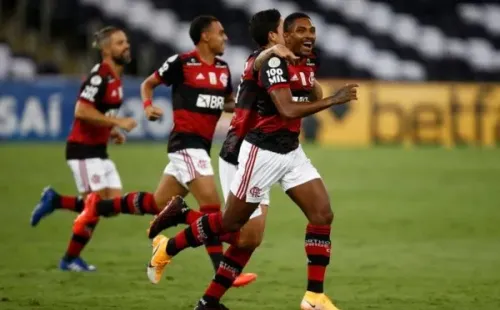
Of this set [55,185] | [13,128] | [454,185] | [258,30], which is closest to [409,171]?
[454,185]

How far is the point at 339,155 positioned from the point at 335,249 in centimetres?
1203

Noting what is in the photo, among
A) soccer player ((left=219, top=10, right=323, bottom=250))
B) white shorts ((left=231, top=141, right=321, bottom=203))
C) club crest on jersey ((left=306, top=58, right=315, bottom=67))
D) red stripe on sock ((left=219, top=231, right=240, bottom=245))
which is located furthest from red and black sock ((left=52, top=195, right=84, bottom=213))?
club crest on jersey ((left=306, top=58, right=315, bottom=67))

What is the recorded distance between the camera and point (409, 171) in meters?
21.4

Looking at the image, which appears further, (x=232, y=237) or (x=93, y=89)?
(x=93, y=89)

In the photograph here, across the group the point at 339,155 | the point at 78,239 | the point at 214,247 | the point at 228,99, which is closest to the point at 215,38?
the point at 228,99

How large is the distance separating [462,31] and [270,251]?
20.8 m

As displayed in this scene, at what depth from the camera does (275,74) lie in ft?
26.0

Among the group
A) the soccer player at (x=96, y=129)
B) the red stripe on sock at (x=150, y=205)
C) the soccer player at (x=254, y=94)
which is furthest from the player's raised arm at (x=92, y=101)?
the soccer player at (x=254, y=94)

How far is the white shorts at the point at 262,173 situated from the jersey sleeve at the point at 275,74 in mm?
516

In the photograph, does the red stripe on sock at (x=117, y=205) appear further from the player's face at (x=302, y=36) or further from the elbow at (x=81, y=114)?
the player's face at (x=302, y=36)

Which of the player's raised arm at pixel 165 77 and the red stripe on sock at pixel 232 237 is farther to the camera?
the player's raised arm at pixel 165 77

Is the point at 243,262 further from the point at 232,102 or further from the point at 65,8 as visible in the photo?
the point at 65,8

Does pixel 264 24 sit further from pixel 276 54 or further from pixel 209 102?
pixel 209 102

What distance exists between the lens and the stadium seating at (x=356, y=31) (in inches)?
1150
